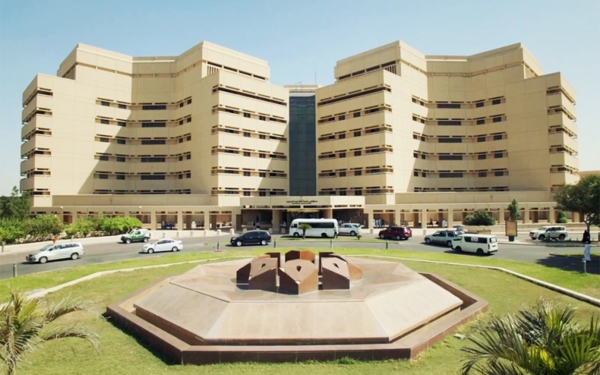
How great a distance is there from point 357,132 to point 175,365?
191ft

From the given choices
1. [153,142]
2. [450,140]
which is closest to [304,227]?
[450,140]

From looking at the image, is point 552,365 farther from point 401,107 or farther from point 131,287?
point 401,107

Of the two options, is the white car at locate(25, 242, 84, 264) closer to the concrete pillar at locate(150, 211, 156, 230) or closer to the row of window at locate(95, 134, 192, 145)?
the concrete pillar at locate(150, 211, 156, 230)

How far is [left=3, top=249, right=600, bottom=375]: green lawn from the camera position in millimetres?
11430

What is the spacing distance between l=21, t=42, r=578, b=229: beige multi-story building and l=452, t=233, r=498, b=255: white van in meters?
24.6

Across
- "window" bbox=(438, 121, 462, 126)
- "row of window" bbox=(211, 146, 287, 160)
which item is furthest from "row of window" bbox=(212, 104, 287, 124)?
"window" bbox=(438, 121, 462, 126)

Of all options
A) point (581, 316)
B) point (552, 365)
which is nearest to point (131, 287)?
point (552, 365)

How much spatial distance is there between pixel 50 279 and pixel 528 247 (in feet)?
131

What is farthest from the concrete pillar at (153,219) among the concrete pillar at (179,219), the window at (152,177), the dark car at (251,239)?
the dark car at (251,239)

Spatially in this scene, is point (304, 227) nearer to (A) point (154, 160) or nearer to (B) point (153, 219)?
(B) point (153, 219)

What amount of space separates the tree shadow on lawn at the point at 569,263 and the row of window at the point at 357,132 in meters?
35.9

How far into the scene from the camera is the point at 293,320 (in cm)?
1338

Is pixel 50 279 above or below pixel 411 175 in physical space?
below

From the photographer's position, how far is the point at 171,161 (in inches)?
2790
